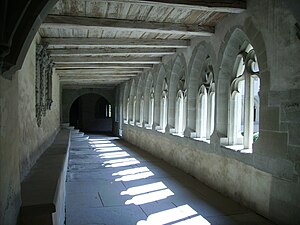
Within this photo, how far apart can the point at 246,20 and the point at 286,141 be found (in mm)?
1556

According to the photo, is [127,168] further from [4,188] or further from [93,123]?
[93,123]

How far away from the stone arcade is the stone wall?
0.04 feet

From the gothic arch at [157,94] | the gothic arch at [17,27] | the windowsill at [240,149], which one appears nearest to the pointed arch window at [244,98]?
the windowsill at [240,149]

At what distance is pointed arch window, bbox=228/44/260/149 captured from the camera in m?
3.71

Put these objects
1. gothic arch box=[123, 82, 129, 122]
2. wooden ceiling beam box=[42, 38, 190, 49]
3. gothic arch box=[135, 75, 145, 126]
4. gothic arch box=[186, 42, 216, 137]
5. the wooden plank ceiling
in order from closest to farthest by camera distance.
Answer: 1. the wooden plank ceiling
2. wooden ceiling beam box=[42, 38, 190, 49]
3. gothic arch box=[186, 42, 216, 137]
4. gothic arch box=[135, 75, 145, 126]
5. gothic arch box=[123, 82, 129, 122]

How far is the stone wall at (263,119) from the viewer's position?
278cm

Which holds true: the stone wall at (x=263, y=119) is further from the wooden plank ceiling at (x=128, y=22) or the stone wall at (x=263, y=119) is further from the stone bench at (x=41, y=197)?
the stone bench at (x=41, y=197)

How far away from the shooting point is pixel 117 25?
3.94 m

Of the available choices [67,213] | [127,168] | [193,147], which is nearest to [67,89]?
[127,168]

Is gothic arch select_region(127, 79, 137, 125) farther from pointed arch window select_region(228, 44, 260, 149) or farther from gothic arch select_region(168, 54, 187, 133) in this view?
pointed arch window select_region(228, 44, 260, 149)

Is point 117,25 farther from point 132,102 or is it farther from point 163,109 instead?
point 132,102

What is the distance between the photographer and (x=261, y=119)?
3.28 metres

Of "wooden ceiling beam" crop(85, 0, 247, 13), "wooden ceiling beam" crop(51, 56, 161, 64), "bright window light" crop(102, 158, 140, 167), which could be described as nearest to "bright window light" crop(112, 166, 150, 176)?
"bright window light" crop(102, 158, 140, 167)

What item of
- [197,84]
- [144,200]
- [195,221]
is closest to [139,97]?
[197,84]
